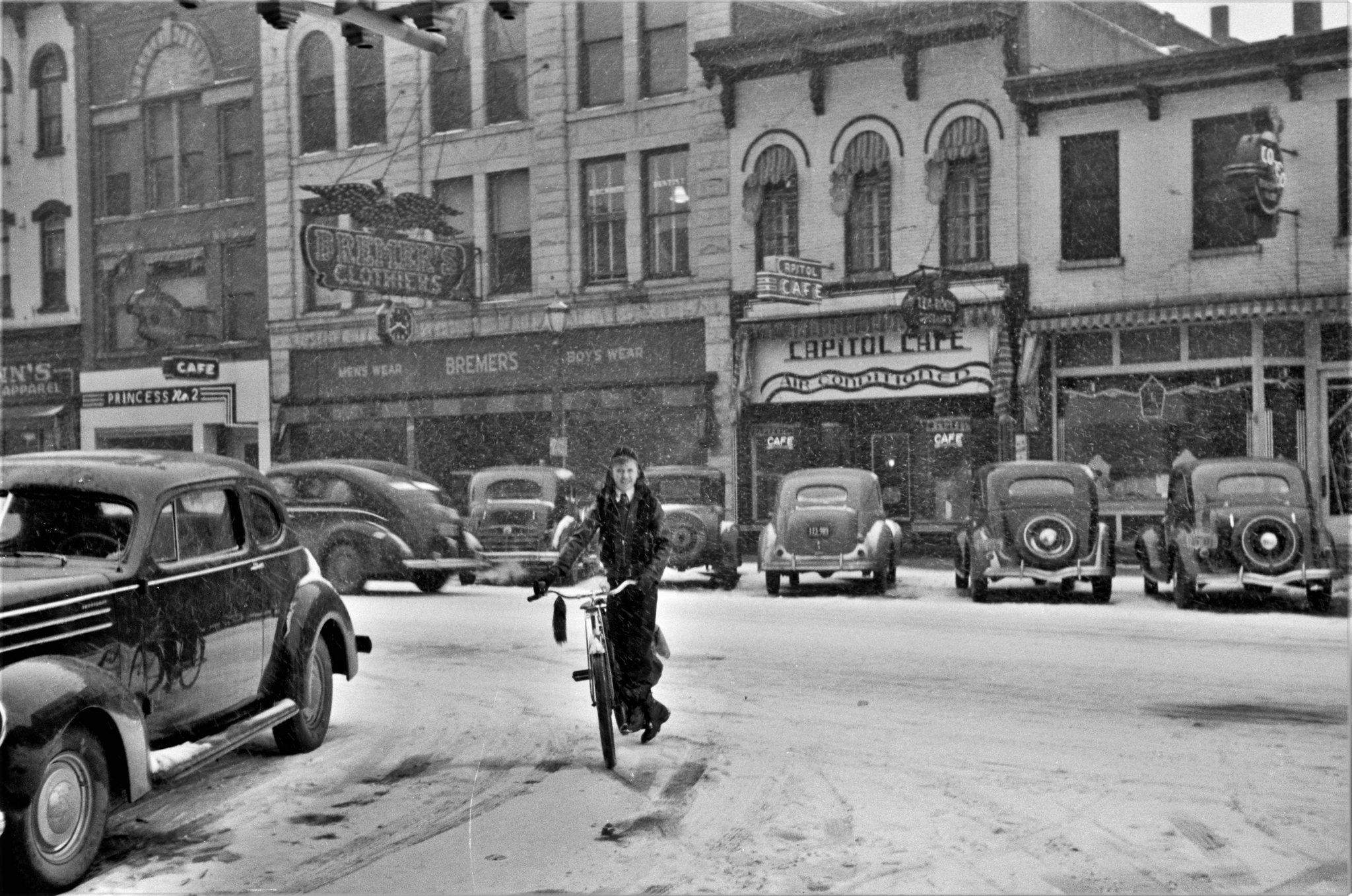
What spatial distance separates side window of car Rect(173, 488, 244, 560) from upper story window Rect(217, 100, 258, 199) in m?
2.66

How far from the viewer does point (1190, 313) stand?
6609 millimetres

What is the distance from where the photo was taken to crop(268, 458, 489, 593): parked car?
22.2 ft

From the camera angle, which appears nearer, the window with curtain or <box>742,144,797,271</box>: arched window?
<box>742,144,797,271</box>: arched window

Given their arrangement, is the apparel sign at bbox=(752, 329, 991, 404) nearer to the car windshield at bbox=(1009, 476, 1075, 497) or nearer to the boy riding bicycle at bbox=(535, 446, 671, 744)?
the car windshield at bbox=(1009, 476, 1075, 497)

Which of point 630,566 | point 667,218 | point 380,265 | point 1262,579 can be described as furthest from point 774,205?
point 1262,579

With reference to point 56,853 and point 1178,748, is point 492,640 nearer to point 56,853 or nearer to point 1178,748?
point 56,853

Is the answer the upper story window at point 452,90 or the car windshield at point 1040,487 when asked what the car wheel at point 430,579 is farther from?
the car windshield at point 1040,487

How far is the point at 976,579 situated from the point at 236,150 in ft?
15.6

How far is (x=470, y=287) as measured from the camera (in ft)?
22.9

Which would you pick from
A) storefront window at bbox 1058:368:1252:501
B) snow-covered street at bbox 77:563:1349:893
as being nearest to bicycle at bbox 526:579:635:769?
snow-covered street at bbox 77:563:1349:893

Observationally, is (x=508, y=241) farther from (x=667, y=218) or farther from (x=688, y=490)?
(x=688, y=490)

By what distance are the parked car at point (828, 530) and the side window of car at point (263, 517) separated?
92.3 inches

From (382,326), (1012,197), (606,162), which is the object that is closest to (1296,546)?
(1012,197)

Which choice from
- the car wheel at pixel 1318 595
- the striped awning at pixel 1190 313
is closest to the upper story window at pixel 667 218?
the striped awning at pixel 1190 313
